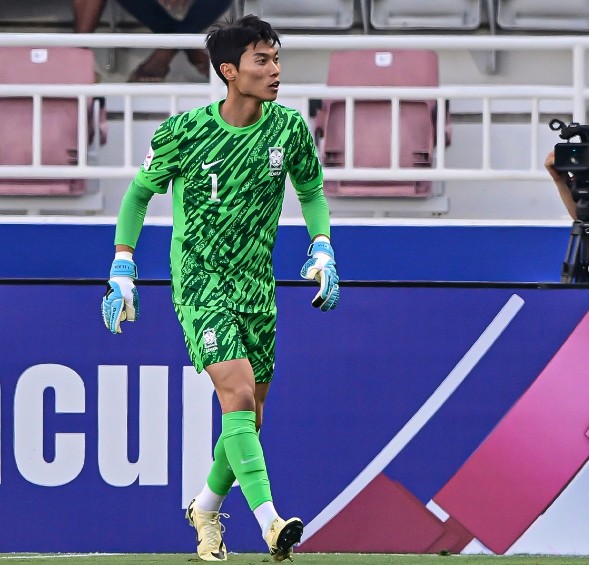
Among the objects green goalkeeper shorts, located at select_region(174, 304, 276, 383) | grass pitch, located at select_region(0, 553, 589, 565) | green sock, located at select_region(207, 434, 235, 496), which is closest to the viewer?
green goalkeeper shorts, located at select_region(174, 304, 276, 383)

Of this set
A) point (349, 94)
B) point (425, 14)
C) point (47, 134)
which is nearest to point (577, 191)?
point (349, 94)

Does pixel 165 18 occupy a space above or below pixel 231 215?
above

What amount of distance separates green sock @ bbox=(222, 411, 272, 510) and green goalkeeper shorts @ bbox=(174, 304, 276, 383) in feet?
0.67

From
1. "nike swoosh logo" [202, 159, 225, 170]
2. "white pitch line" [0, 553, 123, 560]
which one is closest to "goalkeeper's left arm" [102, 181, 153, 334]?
"nike swoosh logo" [202, 159, 225, 170]

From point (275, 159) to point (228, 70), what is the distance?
333mm

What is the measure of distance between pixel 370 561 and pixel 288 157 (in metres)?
1.63

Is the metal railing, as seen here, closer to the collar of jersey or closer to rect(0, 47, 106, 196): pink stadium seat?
rect(0, 47, 106, 196): pink stadium seat

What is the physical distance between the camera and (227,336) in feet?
16.6

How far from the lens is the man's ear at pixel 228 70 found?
5145mm

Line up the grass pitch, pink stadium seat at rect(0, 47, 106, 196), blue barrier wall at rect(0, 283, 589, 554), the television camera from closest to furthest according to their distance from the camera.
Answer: the grass pitch
blue barrier wall at rect(0, 283, 589, 554)
the television camera
pink stadium seat at rect(0, 47, 106, 196)

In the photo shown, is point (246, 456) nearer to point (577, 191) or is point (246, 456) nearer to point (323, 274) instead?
point (323, 274)

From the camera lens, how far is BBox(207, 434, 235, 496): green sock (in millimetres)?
5324

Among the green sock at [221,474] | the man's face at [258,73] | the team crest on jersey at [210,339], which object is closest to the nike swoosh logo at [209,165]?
the man's face at [258,73]

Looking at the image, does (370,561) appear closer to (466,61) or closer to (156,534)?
(156,534)
